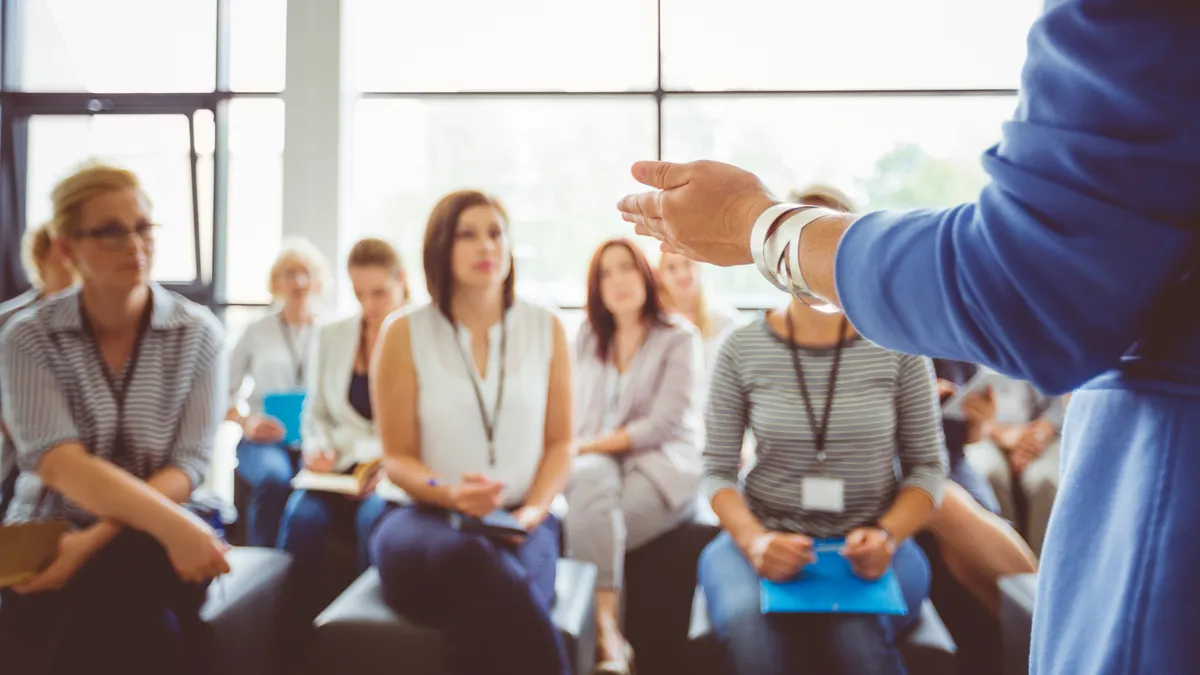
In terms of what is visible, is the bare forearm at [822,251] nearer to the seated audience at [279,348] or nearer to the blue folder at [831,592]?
the blue folder at [831,592]

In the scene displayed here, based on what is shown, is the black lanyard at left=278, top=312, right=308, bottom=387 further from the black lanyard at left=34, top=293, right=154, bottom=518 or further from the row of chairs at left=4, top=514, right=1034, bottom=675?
the black lanyard at left=34, top=293, right=154, bottom=518

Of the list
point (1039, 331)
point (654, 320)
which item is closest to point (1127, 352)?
point (1039, 331)

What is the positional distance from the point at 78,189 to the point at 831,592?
2424mm

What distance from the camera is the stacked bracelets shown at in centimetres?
67

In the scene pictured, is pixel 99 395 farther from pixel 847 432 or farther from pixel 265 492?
pixel 847 432

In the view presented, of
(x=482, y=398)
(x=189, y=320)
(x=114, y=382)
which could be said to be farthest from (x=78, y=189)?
(x=482, y=398)

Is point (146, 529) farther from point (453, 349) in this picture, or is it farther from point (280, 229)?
point (280, 229)

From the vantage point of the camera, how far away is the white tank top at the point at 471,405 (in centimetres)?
261

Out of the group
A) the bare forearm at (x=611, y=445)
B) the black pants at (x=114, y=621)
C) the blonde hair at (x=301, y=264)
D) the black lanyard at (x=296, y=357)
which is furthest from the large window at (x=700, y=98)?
the black pants at (x=114, y=621)

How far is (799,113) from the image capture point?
5.42 metres

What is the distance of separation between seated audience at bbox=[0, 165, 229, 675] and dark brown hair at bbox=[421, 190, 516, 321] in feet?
2.36

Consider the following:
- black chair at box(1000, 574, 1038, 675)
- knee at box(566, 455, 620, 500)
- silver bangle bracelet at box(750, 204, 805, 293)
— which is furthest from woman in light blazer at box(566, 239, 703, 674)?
silver bangle bracelet at box(750, 204, 805, 293)

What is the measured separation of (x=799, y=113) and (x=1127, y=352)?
5223mm

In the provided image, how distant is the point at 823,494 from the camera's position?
2172 millimetres
